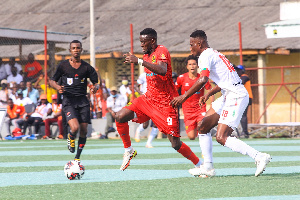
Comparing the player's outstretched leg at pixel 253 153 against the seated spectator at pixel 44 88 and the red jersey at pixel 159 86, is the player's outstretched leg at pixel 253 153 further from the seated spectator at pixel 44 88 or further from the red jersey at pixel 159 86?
the seated spectator at pixel 44 88

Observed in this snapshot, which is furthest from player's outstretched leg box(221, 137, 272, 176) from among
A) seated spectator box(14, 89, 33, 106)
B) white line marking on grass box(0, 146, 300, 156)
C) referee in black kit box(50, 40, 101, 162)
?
seated spectator box(14, 89, 33, 106)

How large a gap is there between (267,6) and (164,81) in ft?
75.6

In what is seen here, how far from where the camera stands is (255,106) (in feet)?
89.5

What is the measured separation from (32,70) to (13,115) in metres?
2.21

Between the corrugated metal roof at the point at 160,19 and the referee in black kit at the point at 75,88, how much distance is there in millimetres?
16507

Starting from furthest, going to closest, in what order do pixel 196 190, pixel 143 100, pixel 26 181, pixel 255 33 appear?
pixel 255 33
pixel 143 100
pixel 26 181
pixel 196 190

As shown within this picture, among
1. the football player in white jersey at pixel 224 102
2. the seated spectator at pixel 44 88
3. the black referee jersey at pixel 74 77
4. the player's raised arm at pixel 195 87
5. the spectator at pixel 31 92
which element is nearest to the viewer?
the player's raised arm at pixel 195 87

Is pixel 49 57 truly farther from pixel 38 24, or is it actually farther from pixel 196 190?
pixel 196 190

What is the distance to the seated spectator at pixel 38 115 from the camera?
23.5 m

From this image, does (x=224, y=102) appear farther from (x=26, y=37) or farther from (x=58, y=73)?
(x=26, y=37)

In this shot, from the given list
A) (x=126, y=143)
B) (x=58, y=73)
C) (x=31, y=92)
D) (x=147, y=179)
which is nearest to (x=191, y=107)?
(x=58, y=73)

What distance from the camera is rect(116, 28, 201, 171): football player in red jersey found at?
34.7 feet

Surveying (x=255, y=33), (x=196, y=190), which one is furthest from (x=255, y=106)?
(x=196, y=190)

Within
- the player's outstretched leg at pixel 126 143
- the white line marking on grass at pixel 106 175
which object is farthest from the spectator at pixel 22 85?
the player's outstretched leg at pixel 126 143
